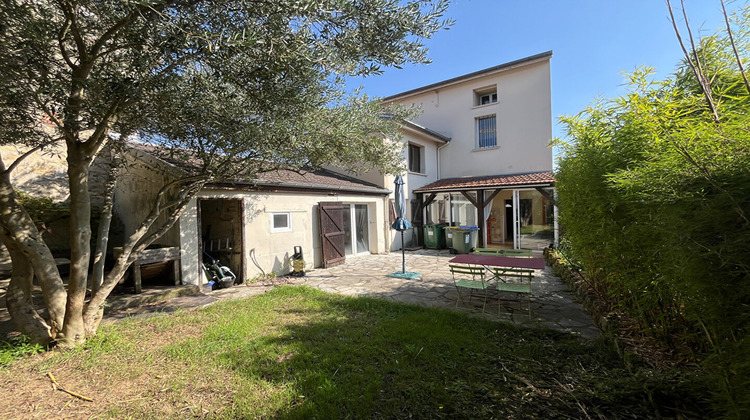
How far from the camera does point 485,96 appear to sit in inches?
595

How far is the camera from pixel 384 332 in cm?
411

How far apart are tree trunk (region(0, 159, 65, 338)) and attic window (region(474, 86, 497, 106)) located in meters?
15.9

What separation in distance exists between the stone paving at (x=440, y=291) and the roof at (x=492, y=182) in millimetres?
3869

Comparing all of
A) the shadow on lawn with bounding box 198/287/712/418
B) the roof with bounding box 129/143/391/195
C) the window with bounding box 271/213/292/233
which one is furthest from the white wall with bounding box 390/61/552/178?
the shadow on lawn with bounding box 198/287/712/418

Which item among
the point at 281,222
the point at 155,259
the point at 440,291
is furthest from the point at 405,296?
the point at 155,259

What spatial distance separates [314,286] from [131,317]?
343 centimetres

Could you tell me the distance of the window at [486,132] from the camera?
14500mm

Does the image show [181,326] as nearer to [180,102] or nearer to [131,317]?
[131,317]

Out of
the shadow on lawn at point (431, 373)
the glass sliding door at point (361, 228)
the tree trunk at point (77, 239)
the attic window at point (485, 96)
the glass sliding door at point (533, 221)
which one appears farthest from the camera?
the attic window at point (485, 96)

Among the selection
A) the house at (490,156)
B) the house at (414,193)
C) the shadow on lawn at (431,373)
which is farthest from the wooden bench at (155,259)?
the house at (490,156)

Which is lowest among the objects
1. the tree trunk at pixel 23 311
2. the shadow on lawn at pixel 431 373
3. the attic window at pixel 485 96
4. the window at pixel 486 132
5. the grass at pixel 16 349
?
the shadow on lawn at pixel 431 373

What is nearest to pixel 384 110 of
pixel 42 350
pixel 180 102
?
pixel 180 102

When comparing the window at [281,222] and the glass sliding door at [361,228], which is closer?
the window at [281,222]

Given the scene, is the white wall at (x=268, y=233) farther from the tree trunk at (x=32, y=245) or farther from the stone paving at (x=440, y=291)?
the tree trunk at (x=32, y=245)
